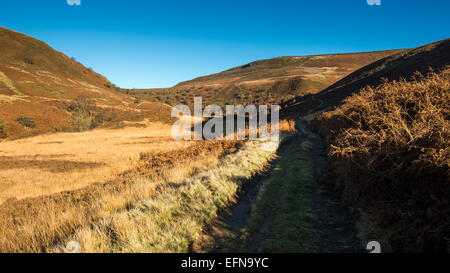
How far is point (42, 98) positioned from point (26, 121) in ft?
70.8

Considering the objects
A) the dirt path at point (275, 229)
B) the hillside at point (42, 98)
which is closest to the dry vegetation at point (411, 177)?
the dirt path at point (275, 229)

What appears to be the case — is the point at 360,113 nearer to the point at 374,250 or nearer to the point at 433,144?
the point at 433,144

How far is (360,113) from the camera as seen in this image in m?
7.70

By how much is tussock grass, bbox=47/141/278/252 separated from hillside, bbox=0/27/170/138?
159 feet

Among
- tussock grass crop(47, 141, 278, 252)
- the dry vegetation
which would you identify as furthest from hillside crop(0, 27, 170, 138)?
the dry vegetation

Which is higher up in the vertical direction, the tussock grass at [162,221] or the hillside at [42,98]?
the hillside at [42,98]

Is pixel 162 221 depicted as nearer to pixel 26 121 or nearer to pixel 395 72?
pixel 395 72

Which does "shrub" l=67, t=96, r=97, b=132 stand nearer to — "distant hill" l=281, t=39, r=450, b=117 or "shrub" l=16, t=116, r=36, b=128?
"shrub" l=16, t=116, r=36, b=128

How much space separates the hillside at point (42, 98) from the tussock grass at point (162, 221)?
48.6 meters

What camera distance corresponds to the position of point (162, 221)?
511 cm

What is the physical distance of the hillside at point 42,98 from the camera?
47.7 m

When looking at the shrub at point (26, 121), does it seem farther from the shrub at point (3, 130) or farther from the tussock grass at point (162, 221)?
the tussock grass at point (162, 221)

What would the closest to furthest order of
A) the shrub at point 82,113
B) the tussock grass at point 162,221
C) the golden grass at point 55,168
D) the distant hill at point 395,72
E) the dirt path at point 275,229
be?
the tussock grass at point 162,221 → the dirt path at point 275,229 → the golden grass at point 55,168 → the distant hill at point 395,72 → the shrub at point 82,113
